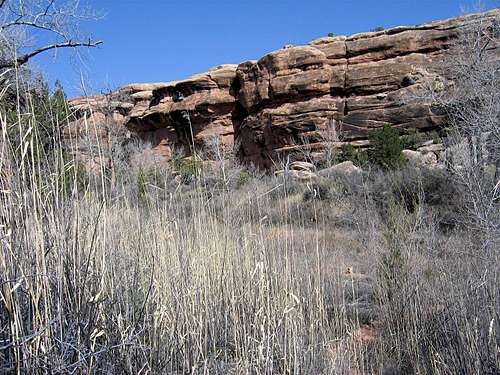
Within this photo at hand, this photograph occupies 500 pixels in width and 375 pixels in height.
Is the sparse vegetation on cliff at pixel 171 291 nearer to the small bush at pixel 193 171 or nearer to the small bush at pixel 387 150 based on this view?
the small bush at pixel 193 171

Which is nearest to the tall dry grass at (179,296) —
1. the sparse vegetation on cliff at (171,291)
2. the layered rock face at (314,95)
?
the sparse vegetation on cliff at (171,291)

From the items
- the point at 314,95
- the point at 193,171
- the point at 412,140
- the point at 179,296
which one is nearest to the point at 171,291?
the point at 179,296

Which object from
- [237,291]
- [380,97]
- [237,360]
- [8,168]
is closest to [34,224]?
[8,168]

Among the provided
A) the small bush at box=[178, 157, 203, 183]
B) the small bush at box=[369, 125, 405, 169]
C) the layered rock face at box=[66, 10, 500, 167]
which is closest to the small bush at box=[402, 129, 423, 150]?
the small bush at box=[369, 125, 405, 169]

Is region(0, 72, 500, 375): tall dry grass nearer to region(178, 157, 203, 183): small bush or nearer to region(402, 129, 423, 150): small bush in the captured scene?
region(178, 157, 203, 183): small bush

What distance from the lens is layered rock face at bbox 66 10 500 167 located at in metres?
19.5

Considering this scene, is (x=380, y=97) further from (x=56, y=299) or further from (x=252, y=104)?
(x=56, y=299)

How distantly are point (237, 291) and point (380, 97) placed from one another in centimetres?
1926

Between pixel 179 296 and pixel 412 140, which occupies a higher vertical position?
pixel 412 140

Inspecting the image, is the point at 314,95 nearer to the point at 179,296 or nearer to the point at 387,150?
the point at 387,150

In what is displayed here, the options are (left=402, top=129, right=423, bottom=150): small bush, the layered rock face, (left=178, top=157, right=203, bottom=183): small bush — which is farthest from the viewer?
the layered rock face

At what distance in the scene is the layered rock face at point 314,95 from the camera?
63.9 feet

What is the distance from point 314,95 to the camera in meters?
21.9

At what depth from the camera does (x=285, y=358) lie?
196 centimetres
